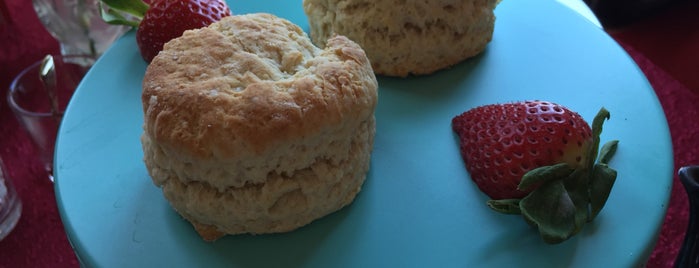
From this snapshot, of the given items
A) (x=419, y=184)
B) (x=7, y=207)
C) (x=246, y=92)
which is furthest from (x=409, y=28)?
(x=7, y=207)

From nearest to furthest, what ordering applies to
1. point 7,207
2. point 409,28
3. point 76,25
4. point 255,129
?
point 255,129
point 409,28
point 7,207
point 76,25

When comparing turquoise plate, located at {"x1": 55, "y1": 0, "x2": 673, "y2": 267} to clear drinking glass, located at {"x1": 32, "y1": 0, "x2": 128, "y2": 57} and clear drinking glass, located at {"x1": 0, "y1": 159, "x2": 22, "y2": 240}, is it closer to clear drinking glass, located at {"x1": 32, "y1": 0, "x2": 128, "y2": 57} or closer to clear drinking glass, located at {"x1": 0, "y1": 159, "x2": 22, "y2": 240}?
clear drinking glass, located at {"x1": 0, "y1": 159, "x2": 22, "y2": 240}

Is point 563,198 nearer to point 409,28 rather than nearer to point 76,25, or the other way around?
point 409,28

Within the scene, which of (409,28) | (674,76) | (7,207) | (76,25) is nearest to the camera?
(409,28)

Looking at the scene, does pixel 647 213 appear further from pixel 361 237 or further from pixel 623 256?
pixel 361 237

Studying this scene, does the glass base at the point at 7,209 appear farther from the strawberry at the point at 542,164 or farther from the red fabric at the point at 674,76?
the red fabric at the point at 674,76

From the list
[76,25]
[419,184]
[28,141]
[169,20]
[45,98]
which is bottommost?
[28,141]
